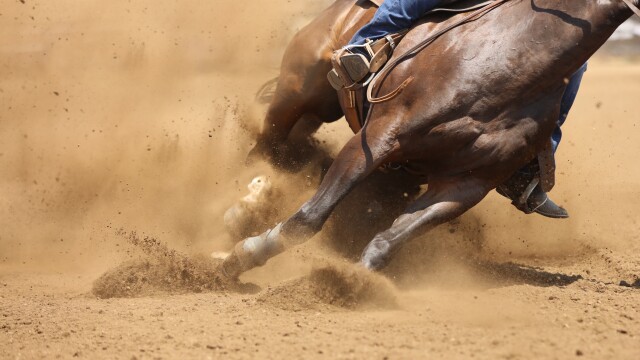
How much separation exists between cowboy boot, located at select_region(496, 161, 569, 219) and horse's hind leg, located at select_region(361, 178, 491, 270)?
0.48 m

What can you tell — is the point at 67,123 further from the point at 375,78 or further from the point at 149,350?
the point at 149,350

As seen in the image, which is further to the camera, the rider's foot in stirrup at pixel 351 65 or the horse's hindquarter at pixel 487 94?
the rider's foot in stirrup at pixel 351 65

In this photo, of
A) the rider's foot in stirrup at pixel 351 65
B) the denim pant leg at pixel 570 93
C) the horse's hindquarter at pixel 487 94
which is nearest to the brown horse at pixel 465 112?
the horse's hindquarter at pixel 487 94

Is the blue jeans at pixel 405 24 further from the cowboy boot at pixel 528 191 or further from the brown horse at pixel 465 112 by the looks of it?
the cowboy boot at pixel 528 191

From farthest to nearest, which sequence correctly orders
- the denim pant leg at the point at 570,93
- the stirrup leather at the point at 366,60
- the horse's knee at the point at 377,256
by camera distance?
the stirrup leather at the point at 366,60 → the denim pant leg at the point at 570,93 → the horse's knee at the point at 377,256

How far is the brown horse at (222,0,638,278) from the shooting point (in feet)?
13.8

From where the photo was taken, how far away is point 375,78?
4.76m

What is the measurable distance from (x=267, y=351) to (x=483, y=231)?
308 centimetres

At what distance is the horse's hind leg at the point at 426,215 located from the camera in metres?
4.46

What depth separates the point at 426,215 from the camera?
14.7 feet

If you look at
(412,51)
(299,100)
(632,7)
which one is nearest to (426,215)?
(412,51)

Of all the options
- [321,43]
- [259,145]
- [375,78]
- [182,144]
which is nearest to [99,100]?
[182,144]

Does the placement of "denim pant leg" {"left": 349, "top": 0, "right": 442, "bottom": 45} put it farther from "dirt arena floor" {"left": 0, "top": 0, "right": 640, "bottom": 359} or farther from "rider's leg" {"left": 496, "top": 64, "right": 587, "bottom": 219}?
"dirt arena floor" {"left": 0, "top": 0, "right": 640, "bottom": 359}

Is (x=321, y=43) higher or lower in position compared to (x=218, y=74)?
lower
